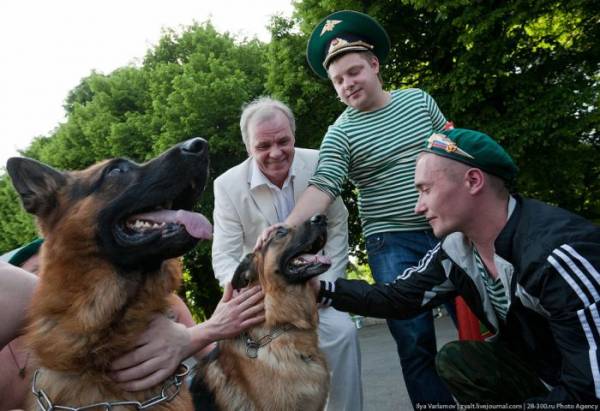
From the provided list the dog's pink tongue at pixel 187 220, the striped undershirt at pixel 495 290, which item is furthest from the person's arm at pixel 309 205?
the dog's pink tongue at pixel 187 220

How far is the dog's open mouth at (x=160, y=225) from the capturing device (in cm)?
220

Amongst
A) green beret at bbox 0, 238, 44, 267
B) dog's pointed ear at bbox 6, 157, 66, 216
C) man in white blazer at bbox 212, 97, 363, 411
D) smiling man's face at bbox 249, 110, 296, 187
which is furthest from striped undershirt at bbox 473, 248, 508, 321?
green beret at bbox 0, 238, 44, 267

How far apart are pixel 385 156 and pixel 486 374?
1665 millimetres

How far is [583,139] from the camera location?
432 inches

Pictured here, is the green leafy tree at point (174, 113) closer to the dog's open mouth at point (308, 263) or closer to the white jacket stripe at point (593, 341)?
the dog's open mouth at point (308, 263)

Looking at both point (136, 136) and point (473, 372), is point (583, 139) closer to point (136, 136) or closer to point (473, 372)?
point (473, 372)

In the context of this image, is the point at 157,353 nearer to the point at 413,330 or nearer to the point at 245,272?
the point at 245,272

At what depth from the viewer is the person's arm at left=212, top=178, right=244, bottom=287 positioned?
12.9ft

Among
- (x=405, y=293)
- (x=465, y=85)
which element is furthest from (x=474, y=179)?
(x=465, y=85)

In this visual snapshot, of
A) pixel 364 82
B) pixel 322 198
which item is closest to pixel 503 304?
pixel 322 198

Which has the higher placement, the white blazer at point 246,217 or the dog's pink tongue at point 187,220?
the dog's pink tongue at point 187,220

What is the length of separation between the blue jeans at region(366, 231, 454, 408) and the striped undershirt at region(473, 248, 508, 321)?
2.62ft

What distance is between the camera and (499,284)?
9.30 ft

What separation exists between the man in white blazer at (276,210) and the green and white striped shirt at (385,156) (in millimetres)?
276
